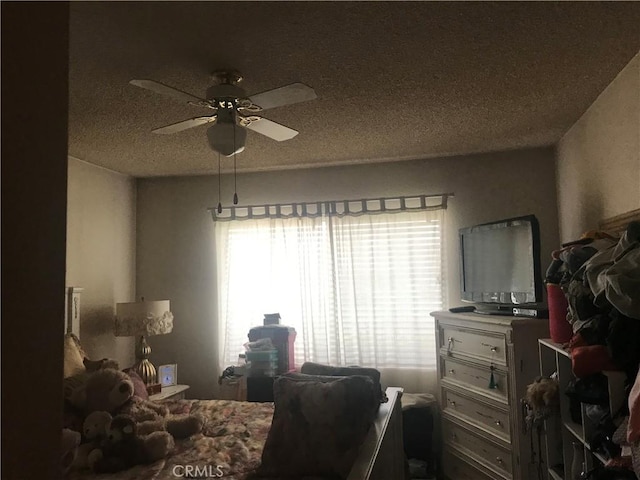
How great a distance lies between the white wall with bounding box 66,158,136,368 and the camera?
383 cm

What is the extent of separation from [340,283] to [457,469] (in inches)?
64.7

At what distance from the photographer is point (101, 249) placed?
4137 millimetres

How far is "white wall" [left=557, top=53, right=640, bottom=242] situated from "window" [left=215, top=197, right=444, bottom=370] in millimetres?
1026

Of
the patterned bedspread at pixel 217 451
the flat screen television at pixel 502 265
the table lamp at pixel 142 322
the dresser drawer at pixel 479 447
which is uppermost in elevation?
the flat screen television at pixel 502 265

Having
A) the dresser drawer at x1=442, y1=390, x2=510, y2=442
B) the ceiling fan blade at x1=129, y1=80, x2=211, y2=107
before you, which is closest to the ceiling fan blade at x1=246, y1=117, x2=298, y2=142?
the ceiling fan blade at x1=129, y1=80, x2=211, y2=107

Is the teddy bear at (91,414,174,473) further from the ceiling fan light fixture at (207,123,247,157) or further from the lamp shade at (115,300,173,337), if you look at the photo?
the lamp shade at (115,300,173,337)

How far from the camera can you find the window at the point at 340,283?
4.05 metres

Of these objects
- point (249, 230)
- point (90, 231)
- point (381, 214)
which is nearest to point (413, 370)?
point (381, 214)

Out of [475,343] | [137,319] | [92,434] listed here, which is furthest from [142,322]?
[475,343]

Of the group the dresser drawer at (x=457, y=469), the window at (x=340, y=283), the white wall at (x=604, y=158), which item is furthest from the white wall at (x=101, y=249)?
the white wall at (x=604, y=158)

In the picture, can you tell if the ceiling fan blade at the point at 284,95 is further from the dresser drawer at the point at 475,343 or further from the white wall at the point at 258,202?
the white wall at the point at 258,202

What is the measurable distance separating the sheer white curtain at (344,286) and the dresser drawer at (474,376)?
46cm

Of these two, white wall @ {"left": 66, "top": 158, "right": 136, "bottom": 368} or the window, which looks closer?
white wall @ {"left": 66, "top": 158, "right": 136, "bottom": 368}

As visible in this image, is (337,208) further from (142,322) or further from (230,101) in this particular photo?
(230,101)
